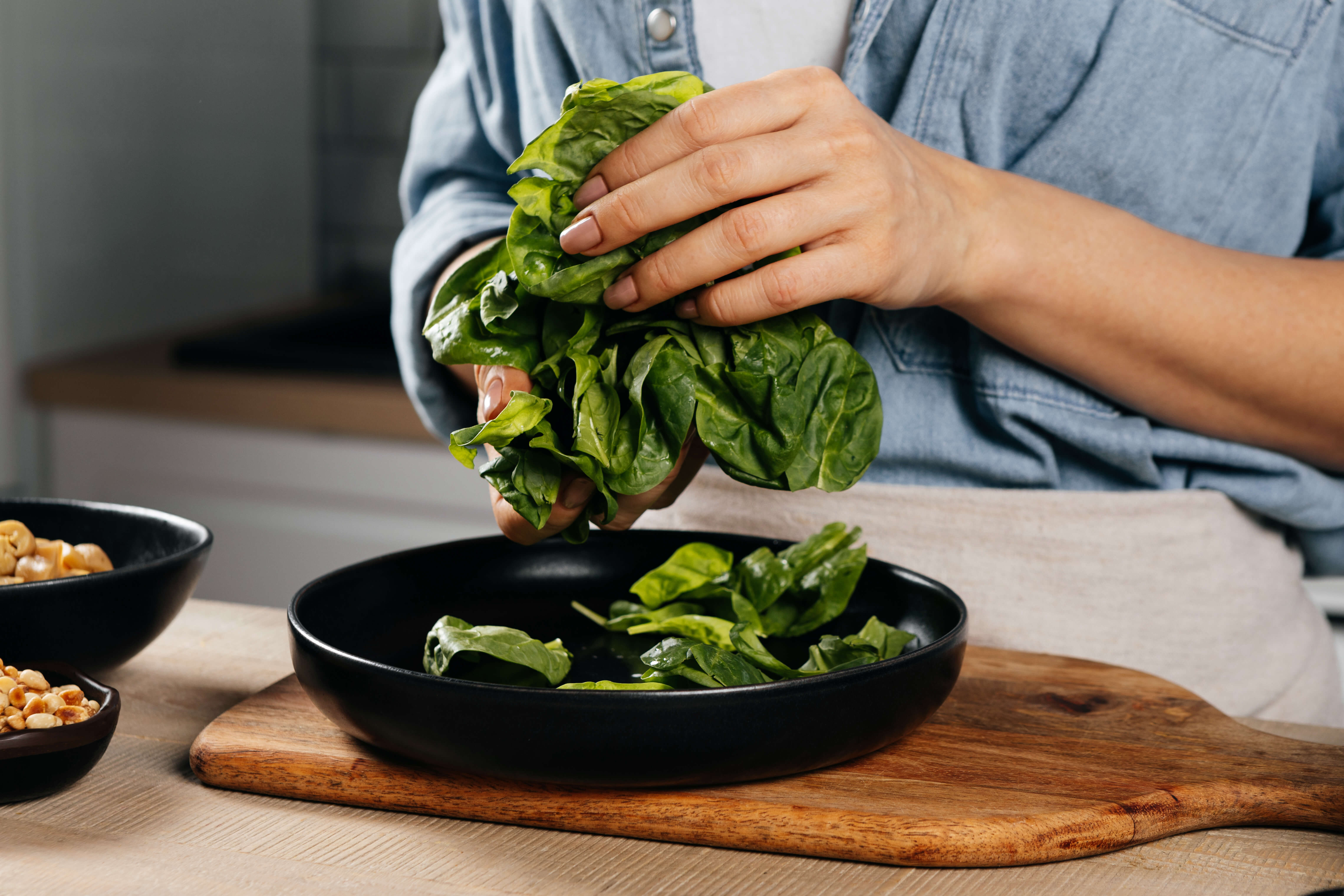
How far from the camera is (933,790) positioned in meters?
0.60

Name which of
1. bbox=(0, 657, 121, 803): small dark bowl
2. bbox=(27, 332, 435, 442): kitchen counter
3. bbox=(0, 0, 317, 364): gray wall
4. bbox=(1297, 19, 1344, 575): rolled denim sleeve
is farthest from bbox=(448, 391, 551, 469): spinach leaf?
bbox=(0, 0, 317, 364): gray wall

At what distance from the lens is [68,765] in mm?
574

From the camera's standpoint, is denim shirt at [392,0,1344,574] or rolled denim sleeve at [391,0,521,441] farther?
rolled denim sleeve at [391,0,521,441]

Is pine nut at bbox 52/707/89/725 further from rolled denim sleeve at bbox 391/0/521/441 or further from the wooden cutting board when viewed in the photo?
rolled denim sleeve at bbox 391/0/521/441

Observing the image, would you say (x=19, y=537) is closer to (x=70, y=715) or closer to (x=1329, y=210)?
(x=70, y=715)

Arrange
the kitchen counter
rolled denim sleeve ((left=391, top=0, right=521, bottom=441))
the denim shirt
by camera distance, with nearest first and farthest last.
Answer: the denim shirt, rolled denim sleeve ((left=391, top=0, right=521, bottom=441)), the kitchen counter

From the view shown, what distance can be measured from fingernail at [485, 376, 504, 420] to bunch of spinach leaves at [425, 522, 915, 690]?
112 mm

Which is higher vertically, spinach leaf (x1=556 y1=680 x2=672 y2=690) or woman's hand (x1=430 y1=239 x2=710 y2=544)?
woman's hand (x1=430 y1=239 x2=710 y2=544)

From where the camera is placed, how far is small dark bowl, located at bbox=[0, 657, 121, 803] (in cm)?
56

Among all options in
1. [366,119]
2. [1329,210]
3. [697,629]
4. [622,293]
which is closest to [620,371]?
[622,293]

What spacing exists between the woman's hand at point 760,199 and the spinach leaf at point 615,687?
18 cm

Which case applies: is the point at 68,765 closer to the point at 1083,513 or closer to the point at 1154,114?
the point at 1083,513

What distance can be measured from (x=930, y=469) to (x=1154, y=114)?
0.28 meters

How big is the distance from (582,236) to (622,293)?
0.04m
